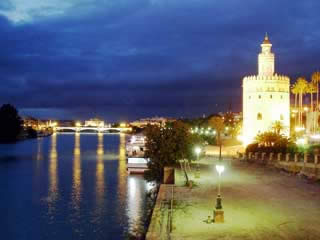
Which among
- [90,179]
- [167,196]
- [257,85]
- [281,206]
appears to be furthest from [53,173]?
[281,206]

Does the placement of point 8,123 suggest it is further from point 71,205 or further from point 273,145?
point 71,205

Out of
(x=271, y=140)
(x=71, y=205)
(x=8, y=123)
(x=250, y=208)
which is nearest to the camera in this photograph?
(x=250, y=208)

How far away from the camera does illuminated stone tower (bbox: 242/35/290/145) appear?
59156 mm

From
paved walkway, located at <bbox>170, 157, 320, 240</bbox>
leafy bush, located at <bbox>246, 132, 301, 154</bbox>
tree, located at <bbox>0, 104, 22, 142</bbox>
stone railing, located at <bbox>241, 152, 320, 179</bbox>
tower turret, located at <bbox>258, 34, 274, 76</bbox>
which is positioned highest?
tower turret, located at <bbox>258, 34, 274, 76</bbox>

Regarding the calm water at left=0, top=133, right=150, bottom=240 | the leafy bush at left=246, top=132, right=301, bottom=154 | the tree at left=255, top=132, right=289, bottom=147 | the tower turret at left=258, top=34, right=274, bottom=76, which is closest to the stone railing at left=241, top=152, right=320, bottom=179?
the leafy bush at left=246, top=132, right=301, bottom=154

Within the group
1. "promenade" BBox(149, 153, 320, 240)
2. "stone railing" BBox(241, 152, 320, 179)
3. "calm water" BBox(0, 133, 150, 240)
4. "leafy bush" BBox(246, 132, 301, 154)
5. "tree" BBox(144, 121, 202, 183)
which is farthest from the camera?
"leafy bush" BBox(246, 132, 301, 154)

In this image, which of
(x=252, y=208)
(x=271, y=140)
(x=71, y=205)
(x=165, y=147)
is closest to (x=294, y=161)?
(x=165, y=147)

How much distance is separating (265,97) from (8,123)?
9335cm

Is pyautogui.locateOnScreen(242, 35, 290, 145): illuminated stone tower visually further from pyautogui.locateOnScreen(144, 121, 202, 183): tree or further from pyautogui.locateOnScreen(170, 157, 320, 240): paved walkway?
pyautogui.locateOnScreen(170, 157, 320, 240): paved walkway

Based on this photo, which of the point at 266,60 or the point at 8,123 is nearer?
the point at 266,60

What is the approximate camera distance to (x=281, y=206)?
1994cm

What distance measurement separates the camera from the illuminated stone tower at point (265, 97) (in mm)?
59156

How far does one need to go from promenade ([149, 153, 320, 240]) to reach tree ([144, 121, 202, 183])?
1777mm

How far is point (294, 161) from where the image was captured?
35.1 metres
